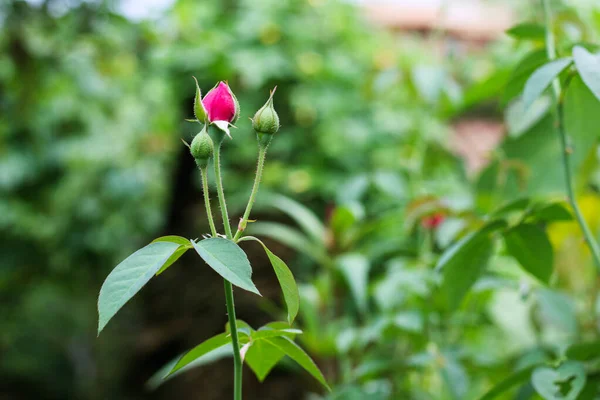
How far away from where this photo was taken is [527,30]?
0.58 meters

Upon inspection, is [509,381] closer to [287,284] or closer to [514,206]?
[514,206]

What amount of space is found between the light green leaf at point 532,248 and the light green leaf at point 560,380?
9cm

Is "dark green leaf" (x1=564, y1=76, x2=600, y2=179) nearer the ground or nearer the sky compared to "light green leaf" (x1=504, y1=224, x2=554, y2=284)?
nearer the sky

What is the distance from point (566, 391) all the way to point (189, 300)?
132 cm

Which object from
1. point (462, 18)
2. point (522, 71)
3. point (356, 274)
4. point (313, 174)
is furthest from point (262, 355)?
point (462, 18)

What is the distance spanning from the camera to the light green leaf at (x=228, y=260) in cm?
32

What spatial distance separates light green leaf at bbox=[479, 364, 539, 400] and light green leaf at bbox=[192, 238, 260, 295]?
316 mm

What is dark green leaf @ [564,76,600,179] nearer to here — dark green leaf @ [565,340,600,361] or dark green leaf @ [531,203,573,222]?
dark green leaf @ [531,203,573,222]

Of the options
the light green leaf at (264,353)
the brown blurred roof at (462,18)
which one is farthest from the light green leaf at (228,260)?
the brown blurred roof at (462,18)

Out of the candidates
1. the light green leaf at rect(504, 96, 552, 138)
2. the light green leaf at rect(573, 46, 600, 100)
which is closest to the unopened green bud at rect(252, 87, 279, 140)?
the light green leaf at rect(573, 46, 600, 100)

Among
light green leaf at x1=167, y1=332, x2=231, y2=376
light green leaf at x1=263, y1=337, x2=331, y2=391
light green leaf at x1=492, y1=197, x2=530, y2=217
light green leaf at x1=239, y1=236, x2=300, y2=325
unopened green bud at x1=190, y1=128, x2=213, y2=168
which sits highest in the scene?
unopened green bud at x1=190, y1=128, x2=213, y2=168

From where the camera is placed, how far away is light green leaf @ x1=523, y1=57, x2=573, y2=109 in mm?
419

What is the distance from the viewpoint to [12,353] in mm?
4797

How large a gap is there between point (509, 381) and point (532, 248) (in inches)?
4.9
